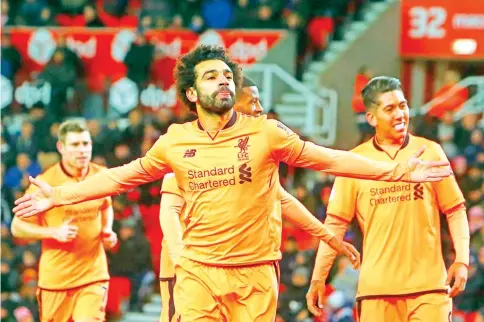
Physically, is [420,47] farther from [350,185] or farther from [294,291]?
[350,185]

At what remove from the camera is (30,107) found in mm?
18641

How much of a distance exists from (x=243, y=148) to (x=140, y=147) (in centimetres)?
896

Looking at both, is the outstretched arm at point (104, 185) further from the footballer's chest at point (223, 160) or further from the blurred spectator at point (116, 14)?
the blurred spectator at point (116, 14)

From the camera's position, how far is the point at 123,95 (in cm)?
1853

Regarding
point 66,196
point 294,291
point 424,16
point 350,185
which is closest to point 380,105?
point 350,185

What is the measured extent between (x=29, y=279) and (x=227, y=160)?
797 centimetres

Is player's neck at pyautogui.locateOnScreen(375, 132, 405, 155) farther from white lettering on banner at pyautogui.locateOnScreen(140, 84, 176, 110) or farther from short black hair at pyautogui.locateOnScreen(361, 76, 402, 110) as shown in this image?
white lettering on banner at pyautogui.locateOnScreen(140, 84, 176, 110)

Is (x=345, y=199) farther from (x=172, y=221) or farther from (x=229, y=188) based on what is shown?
(x=229, y=188)

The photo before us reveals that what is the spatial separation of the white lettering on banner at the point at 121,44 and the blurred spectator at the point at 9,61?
1474 millimetres

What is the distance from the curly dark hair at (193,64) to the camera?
796 cm

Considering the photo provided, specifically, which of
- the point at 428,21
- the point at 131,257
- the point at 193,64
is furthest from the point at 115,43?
the point at 193,64

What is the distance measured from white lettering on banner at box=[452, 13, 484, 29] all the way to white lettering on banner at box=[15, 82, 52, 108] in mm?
5650

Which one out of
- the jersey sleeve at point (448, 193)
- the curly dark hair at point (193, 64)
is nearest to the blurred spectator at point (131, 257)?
the jersey sleeve at point (448, 193)

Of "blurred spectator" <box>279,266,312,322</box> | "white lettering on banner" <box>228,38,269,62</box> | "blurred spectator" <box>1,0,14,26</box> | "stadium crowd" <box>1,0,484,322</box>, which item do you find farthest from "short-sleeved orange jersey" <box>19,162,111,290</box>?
"blurred spectator" <box>1,0,14,26</box>
